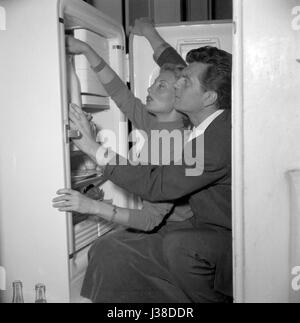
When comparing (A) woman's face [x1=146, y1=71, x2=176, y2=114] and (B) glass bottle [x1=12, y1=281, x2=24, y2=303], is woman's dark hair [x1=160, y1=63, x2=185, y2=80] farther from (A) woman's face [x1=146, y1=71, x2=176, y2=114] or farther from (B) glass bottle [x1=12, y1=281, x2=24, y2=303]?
(B) glass bottle [x1=12, y1=281, x2=24, y2=303]

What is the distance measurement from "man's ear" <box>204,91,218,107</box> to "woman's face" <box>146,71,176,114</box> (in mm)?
252

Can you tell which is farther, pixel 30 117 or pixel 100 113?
pixel 100 113

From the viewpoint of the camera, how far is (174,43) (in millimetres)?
2408

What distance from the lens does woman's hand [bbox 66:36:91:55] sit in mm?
1878

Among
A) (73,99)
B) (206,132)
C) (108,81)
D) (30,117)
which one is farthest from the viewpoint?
(108,81)

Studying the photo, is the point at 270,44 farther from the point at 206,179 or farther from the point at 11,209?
the point at 11,209

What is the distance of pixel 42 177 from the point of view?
5.25 ft

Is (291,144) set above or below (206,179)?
above

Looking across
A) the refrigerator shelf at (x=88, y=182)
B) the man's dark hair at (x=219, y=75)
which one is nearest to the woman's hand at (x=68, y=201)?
the refrigerator shelf at (x=88, y=182)

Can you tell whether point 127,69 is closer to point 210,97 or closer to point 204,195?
point 210,97

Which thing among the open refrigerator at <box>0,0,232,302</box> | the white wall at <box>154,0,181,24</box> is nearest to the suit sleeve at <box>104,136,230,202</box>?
the open refrigerator at <box>0,0,232,302</box>
